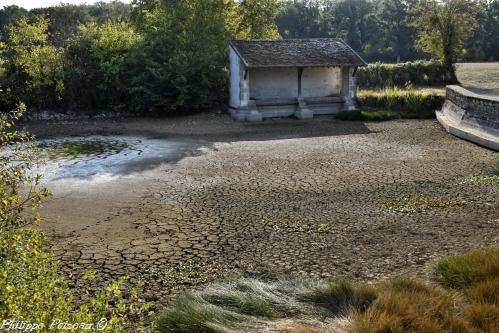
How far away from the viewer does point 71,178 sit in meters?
10.7

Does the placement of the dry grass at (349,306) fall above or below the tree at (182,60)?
below

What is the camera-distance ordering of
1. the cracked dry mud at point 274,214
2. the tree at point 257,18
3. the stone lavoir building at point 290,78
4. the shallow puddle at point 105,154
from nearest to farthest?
the cracked dry mud at point 274,214 < the shallow puddle at point 105,154 < the stone lavoir building at point 290,78 < the tree at point 257,18

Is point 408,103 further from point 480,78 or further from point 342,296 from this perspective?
point 342,296

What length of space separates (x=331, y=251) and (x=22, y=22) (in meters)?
19.6

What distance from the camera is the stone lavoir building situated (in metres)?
19.7

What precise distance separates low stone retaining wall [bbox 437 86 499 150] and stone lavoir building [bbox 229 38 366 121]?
16.0 ft

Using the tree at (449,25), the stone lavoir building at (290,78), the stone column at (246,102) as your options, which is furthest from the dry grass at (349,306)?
the tree at (449,25)

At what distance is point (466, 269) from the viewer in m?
5.09

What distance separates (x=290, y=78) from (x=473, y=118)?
9.10 metres

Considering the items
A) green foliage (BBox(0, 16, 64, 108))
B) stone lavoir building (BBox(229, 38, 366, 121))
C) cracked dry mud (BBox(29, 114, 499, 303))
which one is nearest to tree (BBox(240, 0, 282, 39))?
stone lavoir building (BBox(229, 38, 366, 121))

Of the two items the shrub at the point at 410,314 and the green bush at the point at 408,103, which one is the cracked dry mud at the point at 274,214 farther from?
the green bush at the point at 408,103

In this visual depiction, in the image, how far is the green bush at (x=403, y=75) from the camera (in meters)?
27.8

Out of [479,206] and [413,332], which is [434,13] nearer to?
[479,206]

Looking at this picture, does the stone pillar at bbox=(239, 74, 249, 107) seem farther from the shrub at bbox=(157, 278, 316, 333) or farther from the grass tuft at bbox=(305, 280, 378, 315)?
the grass tuft at bbox=(305, 280, 378, 315)
